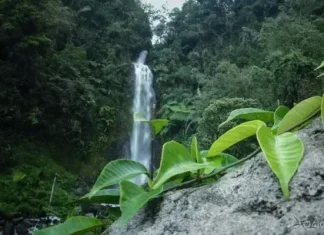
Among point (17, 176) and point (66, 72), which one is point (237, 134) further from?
point (66, 72)

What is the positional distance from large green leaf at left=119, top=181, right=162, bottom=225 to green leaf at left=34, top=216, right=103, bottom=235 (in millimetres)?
101

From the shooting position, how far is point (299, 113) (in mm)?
518

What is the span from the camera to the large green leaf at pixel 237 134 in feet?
1.64

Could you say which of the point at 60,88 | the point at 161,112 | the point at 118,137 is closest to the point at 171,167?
the point at 60,88

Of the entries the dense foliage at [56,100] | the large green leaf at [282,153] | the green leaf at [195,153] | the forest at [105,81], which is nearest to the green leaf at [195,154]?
the green leaf at [195,153]

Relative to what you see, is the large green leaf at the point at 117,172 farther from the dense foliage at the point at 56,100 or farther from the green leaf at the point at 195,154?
the dense foliage at the point at 56,100

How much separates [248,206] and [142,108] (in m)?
14.8

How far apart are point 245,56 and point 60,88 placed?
29.3ft

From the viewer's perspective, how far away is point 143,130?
14570 millimetres

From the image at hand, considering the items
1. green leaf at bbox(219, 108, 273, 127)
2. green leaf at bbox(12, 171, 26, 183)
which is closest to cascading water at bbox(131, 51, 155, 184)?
green leaf at bbox(12, 171, 26, 183)

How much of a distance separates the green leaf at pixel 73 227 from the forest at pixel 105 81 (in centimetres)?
420

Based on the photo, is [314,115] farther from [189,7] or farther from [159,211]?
[189,7]

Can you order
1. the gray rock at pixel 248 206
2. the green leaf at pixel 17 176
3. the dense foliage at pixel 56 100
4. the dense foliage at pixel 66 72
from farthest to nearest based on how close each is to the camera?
the dense foliage at pixel 66 72
the dense foliage at pixel 56 100
the green leaf at pixel 17 176
the gray rock at pixel 248 206

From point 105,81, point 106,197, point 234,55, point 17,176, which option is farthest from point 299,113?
point 234,55
